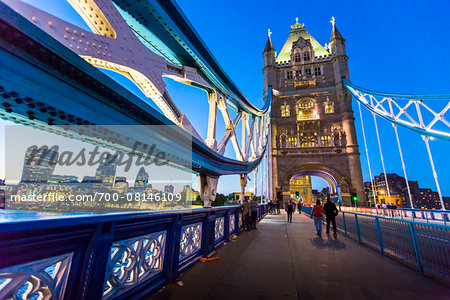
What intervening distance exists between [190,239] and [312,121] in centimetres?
3585

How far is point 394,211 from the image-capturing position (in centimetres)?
1501

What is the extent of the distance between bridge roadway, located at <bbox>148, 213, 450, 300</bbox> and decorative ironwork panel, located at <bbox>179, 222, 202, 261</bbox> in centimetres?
30

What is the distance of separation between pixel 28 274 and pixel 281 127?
37404 millimetres

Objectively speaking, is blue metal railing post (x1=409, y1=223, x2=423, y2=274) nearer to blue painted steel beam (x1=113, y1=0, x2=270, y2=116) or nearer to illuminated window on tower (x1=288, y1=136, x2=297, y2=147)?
blue painted steel beam (x1=113, y1=0, x2=270, y2=116)

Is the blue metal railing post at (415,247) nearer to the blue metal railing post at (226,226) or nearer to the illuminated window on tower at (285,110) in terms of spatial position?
the blue metal railing post at (226,226)

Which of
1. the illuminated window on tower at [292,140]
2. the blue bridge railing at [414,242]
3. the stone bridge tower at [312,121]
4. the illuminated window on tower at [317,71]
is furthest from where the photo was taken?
the illuminated window on tower at [317,71]

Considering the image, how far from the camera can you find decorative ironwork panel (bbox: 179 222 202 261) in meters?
3.65

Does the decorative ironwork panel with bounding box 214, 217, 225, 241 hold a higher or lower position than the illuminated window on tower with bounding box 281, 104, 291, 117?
lower

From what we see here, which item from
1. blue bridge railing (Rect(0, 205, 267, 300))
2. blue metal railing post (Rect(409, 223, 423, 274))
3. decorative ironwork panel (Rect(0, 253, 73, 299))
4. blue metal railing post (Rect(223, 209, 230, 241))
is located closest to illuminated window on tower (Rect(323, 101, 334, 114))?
blue metal railing post (Rect(409, 223, 423, 274))

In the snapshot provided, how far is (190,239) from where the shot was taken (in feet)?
12.8

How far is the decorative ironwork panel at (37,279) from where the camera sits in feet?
4.19

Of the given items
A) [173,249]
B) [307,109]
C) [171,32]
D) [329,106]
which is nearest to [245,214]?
[173,249]

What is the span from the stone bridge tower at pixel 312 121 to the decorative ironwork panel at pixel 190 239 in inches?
1102

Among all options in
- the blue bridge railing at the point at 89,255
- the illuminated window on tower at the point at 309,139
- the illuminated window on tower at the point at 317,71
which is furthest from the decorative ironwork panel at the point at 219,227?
the illuminated window on tower at the point at 317,71
